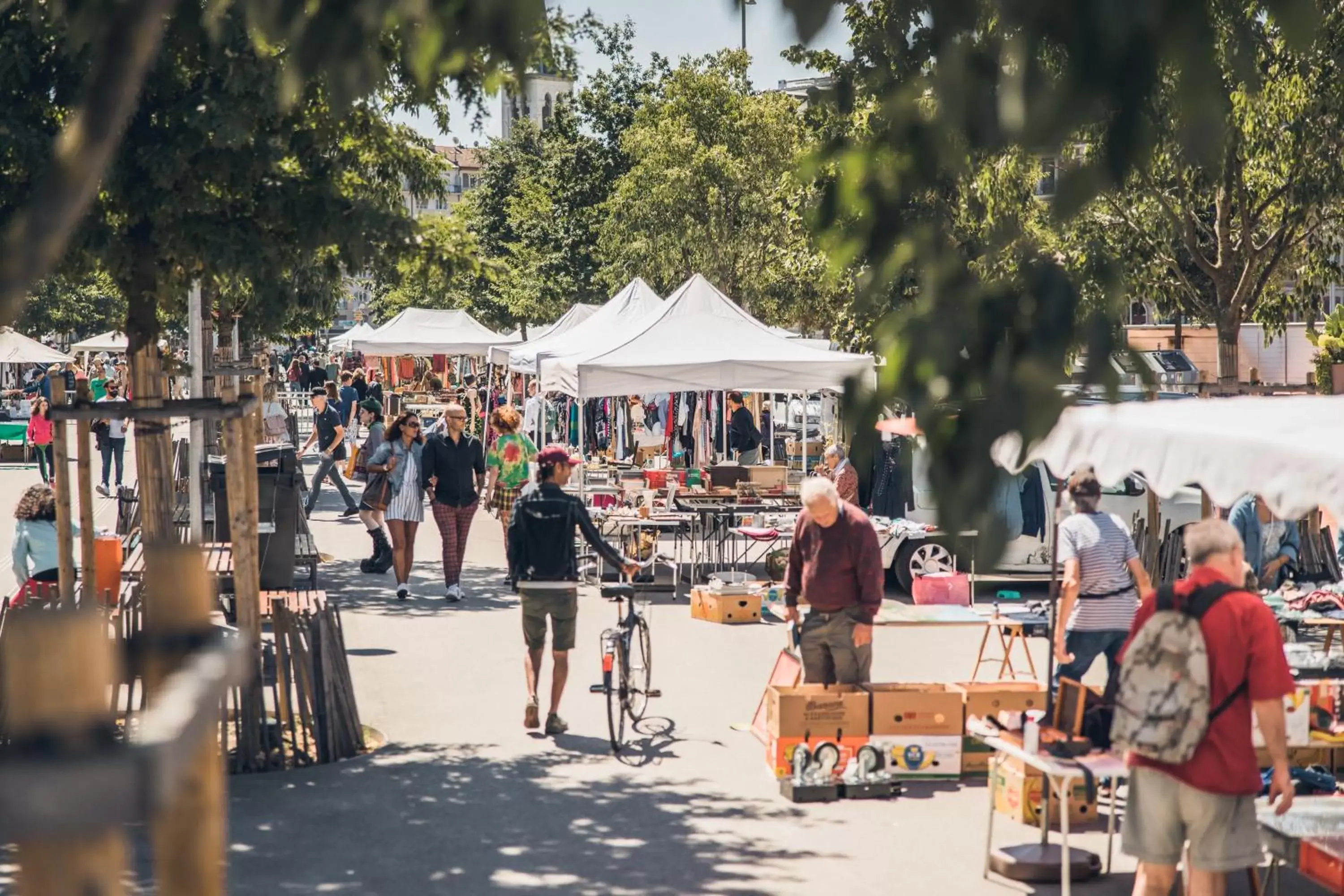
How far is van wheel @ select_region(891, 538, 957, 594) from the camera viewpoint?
16531 mm

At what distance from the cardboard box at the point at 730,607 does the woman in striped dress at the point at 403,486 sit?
2.67m

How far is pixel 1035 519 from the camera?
15922 mm

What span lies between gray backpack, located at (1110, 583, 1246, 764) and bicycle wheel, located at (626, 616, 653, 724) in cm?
451

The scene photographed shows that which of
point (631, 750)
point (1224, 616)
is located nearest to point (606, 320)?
point (631, 750)

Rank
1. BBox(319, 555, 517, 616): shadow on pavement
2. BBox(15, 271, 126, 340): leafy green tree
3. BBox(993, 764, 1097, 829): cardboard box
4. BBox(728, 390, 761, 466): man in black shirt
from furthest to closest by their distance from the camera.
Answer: BBox(15, 271, 126, 340): leafy green tree < BBox(728, 390, 761, 466): man in black shirt < BBox(319, 555, 517, 616): shadow on pavement < BBox(993, 764, 1097, 829): cardboard box

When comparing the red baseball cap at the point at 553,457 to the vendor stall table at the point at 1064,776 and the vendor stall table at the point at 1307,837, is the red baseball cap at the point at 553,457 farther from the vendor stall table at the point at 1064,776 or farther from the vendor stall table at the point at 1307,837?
the vendor stall table at the point at 1307,837

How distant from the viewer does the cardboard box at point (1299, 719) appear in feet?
29.4

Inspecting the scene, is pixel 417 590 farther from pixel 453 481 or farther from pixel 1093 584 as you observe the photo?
pixel 1093 584

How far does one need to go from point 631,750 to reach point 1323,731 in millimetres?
3850

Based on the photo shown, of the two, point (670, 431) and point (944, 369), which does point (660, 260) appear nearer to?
point (670, 431)

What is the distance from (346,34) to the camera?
357cm

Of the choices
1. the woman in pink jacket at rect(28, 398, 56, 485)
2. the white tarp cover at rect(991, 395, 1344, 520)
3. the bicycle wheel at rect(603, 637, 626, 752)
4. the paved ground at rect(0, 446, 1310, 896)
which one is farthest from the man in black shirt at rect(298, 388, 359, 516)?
the white tarp cover at rect(991, 395, 1344, 520)

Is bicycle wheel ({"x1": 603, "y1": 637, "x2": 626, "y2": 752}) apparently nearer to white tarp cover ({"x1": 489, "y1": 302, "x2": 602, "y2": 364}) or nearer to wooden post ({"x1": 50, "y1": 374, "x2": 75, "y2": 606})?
wooden post ({"x1": 50, "y1": 374, "x2": 75, "y2": 606})

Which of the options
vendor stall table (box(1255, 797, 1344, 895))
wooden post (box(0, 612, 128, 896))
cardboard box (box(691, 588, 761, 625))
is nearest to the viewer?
wooden post (box(0, 612, 128, 896))
